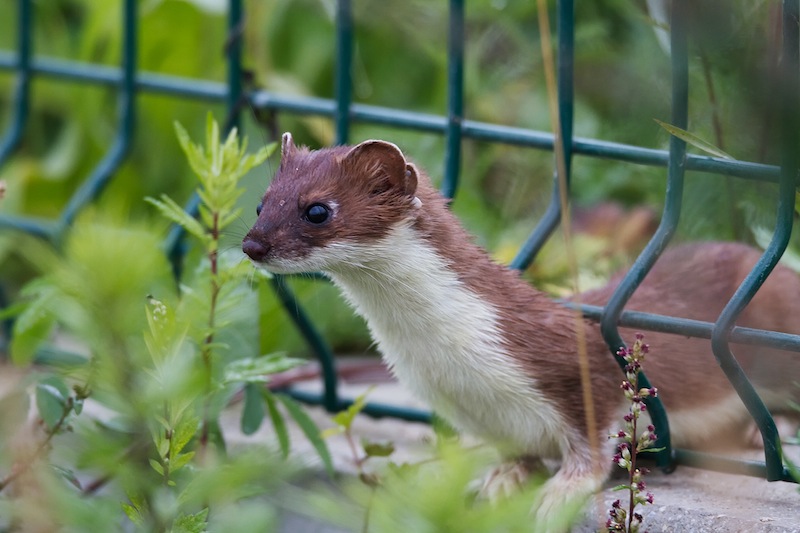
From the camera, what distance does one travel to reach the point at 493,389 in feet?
7.33

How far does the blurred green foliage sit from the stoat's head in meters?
0.84

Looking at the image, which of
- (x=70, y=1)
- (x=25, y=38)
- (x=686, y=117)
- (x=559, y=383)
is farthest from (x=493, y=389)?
(x=70, y=1)

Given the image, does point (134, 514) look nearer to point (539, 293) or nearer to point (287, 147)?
point (287, 147)

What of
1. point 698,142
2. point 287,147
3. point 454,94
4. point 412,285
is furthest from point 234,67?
point 698,142

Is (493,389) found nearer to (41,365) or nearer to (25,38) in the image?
(41,365)

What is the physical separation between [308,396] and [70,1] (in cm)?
321

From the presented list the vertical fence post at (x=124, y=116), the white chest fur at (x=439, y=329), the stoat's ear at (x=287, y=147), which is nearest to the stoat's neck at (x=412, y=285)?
the white chest fur at (x=439, y=329)

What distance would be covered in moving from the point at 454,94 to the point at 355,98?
6.94ft

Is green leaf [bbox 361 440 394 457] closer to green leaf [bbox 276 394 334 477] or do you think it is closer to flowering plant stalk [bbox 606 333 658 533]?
green leaf [bbox 276 394 334 477]

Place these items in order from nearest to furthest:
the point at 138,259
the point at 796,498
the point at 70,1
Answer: the point at 138,259 → the point at 796,498 → the point at 70,1

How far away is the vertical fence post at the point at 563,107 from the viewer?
95.0 inches

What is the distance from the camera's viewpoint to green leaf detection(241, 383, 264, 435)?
2545 mm

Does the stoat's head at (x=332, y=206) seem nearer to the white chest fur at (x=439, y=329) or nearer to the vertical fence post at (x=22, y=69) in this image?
the white chest fur at (x=439, y=329)

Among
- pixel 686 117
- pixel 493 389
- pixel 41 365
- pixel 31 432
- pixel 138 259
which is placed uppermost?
pixel 686 117
